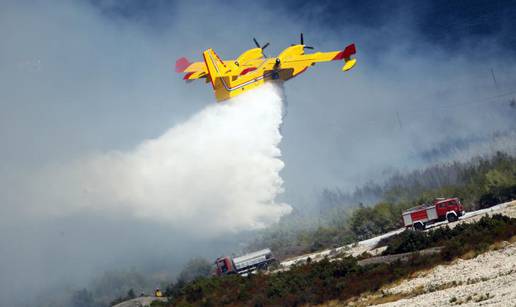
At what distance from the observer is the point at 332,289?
48.3 metres

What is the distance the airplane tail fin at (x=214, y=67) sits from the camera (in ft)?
234

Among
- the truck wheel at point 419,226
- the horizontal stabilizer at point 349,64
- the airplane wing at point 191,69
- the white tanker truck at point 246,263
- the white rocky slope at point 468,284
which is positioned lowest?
the white rocky slope at point 468,284

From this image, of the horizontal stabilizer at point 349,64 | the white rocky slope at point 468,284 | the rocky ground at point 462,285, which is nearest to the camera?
the white rocky slope at point 468,284

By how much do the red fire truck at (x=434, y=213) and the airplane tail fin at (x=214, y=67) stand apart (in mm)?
23915

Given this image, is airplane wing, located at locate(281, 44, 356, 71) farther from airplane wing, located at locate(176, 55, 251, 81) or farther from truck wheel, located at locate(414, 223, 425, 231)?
truck wheel, located at locate(414, 223, 425, 231)

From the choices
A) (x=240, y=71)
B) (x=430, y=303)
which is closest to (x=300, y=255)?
(x=240, y=71)

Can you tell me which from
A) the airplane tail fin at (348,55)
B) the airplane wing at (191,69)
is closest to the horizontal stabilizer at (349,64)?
the airplane tail fin at (348,55)

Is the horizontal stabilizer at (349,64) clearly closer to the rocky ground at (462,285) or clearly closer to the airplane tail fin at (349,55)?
the airplane tail fin at (349,55)

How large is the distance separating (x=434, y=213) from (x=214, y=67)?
2682 centimetres

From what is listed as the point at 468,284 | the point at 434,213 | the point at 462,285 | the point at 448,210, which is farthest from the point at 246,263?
the point at 468,284

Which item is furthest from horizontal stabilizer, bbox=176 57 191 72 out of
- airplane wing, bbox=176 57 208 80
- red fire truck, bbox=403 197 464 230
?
red fire truck, bbox=403 197 464 230

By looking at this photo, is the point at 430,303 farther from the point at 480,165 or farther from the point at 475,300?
the point at 480,165

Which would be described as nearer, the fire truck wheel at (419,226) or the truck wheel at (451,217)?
the truck wheel at (451,217)

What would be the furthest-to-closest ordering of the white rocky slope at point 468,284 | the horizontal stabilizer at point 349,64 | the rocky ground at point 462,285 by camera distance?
the horizontal stabilizer at point 349,64, the rocky ground at point 462,285, the white rocky slope at point 468,284
